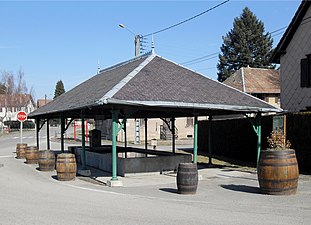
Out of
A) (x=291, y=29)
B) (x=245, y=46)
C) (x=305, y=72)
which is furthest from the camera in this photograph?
(x=245, y=46)

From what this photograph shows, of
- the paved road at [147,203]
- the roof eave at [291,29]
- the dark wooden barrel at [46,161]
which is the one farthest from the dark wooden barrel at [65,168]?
the roof eave at [291,29]

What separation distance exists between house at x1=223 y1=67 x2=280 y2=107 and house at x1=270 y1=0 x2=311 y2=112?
20.5 m

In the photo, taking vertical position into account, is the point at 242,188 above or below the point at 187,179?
below

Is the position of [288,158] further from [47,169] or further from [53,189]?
[47,169]

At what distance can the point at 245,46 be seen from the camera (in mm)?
71562

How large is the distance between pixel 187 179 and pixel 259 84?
37.2m

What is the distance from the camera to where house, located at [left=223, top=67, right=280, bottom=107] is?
4564 centimetres

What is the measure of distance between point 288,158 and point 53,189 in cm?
697

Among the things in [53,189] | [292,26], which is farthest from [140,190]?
[292,26]

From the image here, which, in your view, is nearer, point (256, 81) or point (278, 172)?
point (278, 172)

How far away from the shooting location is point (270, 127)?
65.5 feet

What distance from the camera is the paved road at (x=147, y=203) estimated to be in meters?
8.48

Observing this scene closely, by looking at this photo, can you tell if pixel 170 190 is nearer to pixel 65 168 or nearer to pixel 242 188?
pixel 242 188

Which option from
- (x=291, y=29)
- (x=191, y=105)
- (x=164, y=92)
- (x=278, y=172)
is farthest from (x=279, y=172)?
(x=291, y=29)
